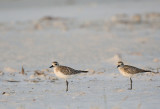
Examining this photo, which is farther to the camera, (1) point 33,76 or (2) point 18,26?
(2) point 18,26

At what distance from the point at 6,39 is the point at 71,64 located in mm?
7279

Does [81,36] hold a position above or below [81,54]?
above

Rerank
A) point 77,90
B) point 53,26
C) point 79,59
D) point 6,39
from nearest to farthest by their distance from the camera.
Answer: point 77,90 → point 79,59 → point 6,39 → point 53,26

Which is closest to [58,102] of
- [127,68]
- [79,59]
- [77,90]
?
[77,90]

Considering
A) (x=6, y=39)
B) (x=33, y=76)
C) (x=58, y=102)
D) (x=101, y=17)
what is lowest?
(x=58, y=102)

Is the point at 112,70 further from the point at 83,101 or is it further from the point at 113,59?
the point at 83,101

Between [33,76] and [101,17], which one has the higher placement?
[101,17]

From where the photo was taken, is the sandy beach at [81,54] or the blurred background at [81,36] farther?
the blurred background at [81,36]

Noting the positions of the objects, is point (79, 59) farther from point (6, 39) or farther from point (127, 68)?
point (6, 39)

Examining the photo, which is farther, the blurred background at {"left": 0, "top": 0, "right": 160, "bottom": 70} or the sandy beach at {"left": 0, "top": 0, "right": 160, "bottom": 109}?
the blurred background at {"left": 0, "top": 0, "right": 160, "bottom": 70}

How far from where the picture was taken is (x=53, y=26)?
23.9m

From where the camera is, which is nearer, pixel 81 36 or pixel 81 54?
pixel 81 54

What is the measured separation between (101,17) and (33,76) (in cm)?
1567

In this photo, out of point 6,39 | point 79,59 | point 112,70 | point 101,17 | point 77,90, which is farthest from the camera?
point 101,17
